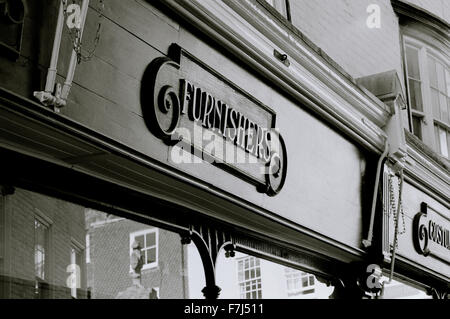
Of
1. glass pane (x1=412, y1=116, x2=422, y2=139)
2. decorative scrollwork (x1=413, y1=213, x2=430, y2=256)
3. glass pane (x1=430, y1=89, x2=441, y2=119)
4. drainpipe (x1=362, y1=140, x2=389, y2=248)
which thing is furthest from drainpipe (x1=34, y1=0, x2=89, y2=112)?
glass pane (x1=430, y1=89, x2=441, y2=119)

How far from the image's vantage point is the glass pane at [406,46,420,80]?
9.30 m

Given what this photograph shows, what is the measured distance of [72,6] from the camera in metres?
3.40

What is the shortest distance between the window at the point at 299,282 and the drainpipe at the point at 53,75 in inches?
145

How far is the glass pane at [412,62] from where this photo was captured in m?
9.30

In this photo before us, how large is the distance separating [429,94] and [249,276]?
4382 millimetres

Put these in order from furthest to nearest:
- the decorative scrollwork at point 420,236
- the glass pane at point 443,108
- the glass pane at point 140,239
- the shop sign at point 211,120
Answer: the glass pane at point 443,108
the decorative scrollwork at point 420,236
the glass pane at point 140,239
the shop sign at point 211,120

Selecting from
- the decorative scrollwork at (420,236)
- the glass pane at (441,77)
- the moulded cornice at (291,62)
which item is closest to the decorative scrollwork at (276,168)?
the moulded cornice at (291,62)

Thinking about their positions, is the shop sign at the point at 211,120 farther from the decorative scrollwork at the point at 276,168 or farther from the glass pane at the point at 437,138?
the glass pane at the point at 437,138

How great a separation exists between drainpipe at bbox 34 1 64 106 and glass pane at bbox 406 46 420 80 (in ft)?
22.0

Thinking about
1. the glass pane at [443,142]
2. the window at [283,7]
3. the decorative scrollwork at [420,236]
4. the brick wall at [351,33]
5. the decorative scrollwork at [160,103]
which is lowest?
the decorative scrollwork at [420,236]

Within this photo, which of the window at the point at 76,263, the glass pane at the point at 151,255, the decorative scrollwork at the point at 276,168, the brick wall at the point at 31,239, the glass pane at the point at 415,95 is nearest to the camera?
the brick wall at the point at 31,239

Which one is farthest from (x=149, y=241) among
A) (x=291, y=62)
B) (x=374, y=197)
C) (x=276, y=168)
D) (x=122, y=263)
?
(x=374, y=197)

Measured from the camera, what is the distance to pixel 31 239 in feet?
16.3
